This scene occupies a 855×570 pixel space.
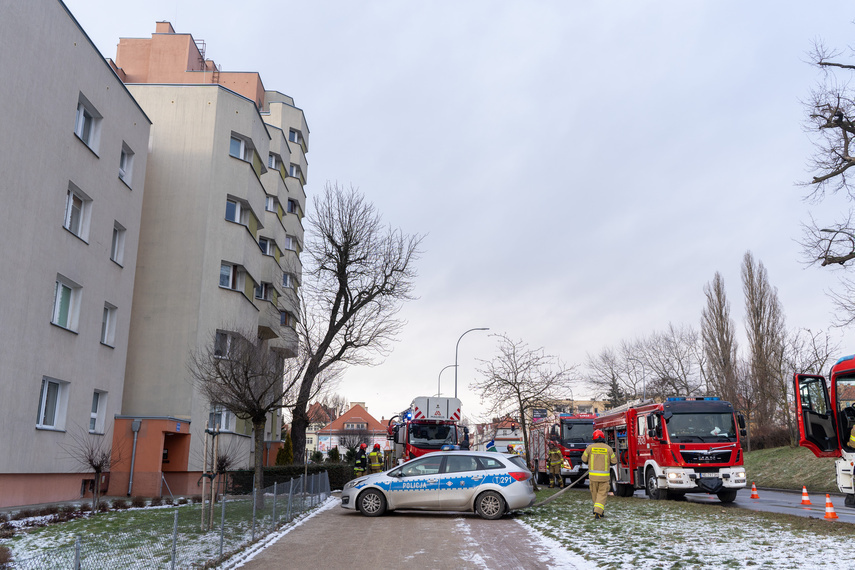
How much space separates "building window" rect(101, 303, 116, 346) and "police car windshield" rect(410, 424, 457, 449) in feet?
37.5

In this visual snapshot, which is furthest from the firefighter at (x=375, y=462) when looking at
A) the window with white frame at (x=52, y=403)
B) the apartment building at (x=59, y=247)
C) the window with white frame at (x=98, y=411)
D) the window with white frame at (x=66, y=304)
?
the window with white frame at (x=66, y=304)

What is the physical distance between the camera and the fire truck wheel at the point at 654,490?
19891 mm

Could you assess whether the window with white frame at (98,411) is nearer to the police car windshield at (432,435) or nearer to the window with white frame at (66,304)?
the window with white frame at (66,304)

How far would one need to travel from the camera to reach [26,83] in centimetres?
1748

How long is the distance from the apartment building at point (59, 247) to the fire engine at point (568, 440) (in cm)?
1730

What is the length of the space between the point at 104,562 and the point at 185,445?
1950 centimetres

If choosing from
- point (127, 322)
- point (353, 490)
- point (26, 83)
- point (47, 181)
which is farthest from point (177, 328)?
point (353, 490)

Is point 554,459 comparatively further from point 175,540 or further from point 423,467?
point 175,540

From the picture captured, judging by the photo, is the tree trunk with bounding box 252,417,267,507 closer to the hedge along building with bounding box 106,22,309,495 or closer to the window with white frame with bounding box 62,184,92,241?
the hedge along building with bounding box 106,22,309,495

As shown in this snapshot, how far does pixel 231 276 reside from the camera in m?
28.4

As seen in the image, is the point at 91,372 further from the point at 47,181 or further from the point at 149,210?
the point at 149,210

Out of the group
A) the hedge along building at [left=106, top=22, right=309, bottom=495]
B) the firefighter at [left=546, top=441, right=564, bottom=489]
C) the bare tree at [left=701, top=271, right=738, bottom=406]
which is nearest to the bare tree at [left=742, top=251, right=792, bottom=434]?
the bare tree at [left=701, top=271, right=738, bottom=406]

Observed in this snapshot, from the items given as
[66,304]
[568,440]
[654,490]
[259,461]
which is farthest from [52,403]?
[568,440]

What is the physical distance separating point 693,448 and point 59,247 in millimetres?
17820
